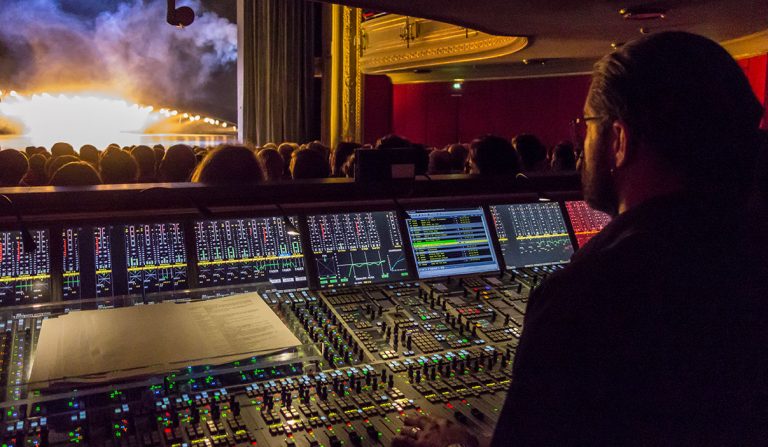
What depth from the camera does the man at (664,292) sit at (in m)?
0.90

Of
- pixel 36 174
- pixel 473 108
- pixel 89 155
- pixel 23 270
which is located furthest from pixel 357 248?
pixel 473 108

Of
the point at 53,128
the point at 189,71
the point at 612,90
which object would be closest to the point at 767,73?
the point at 189,71

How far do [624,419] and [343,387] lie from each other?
2.50 feet

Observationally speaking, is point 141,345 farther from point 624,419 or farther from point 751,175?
point 751,175

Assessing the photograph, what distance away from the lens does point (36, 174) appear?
4012mm

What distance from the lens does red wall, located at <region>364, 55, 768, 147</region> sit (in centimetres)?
1209

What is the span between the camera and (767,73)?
8.69 meters

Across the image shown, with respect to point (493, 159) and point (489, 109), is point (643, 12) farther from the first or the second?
point (489, 109)

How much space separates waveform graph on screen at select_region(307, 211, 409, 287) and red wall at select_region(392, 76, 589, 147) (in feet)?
31.2

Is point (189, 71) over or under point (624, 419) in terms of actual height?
over

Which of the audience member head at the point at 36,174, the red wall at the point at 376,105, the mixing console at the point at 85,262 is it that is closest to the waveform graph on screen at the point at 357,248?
the mixing console at the point at 85,262

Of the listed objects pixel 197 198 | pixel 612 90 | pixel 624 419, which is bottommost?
pixel 624 419

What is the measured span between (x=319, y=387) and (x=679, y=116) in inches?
38.0

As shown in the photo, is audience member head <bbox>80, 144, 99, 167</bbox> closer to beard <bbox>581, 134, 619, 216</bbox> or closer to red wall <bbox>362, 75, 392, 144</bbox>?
beard <bbox>581, 134, 619, 216</bbox>
